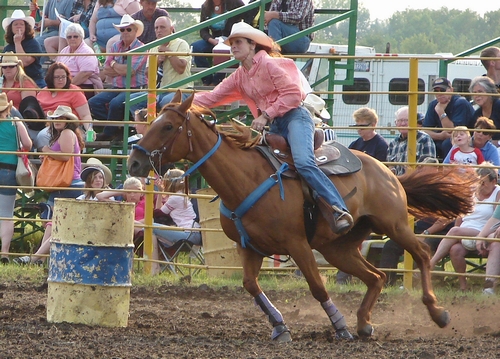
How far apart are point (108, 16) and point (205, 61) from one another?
176cm

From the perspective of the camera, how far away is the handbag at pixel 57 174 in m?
9.93

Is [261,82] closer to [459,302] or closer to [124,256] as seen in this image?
[124,256]

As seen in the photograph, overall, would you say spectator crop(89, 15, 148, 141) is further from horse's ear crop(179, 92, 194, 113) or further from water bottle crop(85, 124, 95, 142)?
horse's ear crop(179, 92, 194, 113)

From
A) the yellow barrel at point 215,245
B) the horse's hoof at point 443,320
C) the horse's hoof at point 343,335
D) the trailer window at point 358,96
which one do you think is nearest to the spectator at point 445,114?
the yellow barrel at point 215,245

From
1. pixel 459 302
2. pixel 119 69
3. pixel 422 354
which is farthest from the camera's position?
pixel 119 69

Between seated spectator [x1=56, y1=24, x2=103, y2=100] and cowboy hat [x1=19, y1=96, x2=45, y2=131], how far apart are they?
0.74 m

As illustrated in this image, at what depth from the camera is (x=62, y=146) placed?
995cm

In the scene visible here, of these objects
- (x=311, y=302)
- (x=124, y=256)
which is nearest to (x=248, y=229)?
(x=124, y=256)

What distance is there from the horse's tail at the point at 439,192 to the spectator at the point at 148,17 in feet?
19.3

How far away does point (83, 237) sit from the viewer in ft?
22.2

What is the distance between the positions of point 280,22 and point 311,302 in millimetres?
4324

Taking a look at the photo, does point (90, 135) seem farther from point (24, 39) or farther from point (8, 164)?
point (24, 39)

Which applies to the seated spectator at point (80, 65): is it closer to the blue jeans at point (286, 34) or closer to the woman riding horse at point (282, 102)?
the blue jeans at point (286, 34)

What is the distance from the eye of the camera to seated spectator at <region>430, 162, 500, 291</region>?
9.02 metres
